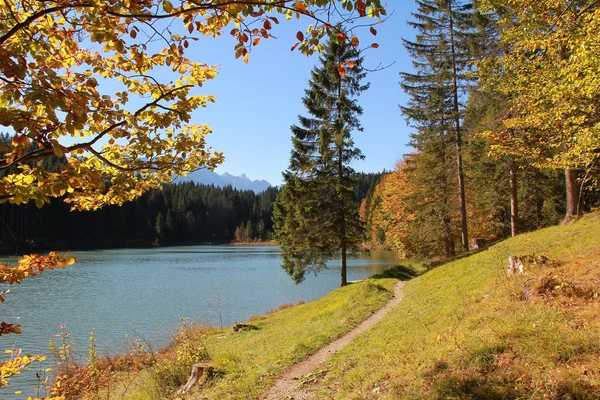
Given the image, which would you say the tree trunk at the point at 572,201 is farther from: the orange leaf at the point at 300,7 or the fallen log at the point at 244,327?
the orange leaf at the point at 300,7

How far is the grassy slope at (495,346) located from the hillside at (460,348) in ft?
0.05

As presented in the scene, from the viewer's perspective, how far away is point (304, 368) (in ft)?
25.1

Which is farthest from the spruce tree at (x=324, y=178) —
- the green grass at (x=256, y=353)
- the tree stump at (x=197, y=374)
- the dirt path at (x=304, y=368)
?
the tree stump at (x=197, y=374)

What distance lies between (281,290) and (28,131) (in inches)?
1072

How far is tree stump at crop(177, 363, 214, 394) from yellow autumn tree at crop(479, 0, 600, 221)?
8.15 m

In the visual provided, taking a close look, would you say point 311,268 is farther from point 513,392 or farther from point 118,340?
point 513,392

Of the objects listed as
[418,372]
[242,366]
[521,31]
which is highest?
[521,31]

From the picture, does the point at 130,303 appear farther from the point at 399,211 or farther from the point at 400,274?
the point at 399,211

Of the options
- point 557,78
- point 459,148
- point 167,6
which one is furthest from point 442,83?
point 167,6

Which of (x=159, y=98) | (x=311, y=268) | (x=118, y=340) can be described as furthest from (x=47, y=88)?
(x=311, y=268)

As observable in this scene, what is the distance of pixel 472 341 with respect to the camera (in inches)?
215

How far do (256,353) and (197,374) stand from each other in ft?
7.20

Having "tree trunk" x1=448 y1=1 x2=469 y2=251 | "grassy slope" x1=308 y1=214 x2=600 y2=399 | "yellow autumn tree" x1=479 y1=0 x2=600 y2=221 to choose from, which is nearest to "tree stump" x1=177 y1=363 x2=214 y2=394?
"grassy slope" x1=308 y1=214 x2=600 y2=399

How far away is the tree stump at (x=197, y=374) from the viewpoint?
313 inches
